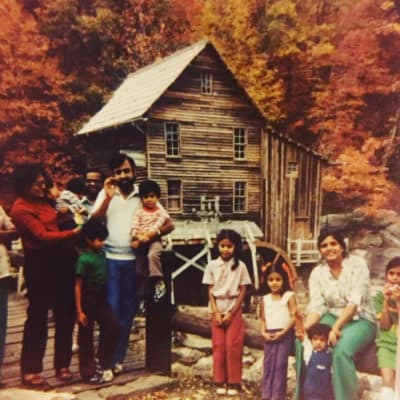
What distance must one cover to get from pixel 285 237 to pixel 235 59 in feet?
3.49

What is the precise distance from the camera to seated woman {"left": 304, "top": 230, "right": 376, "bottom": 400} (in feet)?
8.54

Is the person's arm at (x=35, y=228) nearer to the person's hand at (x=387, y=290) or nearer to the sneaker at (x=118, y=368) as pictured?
the sneaker at (x=118, y=368)

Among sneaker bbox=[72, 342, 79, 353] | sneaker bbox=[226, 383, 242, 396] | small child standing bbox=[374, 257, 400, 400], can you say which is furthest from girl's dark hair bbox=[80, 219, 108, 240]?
small child standing bbox=[374, 257, 400, 400]

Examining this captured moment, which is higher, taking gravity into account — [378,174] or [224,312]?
[378,174]

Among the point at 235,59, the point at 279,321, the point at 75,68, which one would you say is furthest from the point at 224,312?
the point at 75,68

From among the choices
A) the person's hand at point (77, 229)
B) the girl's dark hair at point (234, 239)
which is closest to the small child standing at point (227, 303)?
the girl's dark hair at point (234, 239)

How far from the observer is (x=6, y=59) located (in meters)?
2.45

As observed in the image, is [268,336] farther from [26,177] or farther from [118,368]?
[26,177]

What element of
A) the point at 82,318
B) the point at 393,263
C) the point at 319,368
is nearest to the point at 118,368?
the point at 82,318

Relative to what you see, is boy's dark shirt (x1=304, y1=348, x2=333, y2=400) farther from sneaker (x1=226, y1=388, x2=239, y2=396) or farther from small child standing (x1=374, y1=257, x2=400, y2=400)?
sneaker (x1=226, y1=388, x2=239, y2=396)

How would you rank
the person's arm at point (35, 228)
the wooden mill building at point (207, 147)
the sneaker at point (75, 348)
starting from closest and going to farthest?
the person's arm at point (35, 228) < the wooden mill building at point (207, 147) < the sneaker at point (75, 348)

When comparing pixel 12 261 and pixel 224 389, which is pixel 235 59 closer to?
pixel 12 261

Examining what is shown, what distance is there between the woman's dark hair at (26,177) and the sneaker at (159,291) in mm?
864

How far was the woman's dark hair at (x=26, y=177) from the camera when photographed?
2.43 meters
